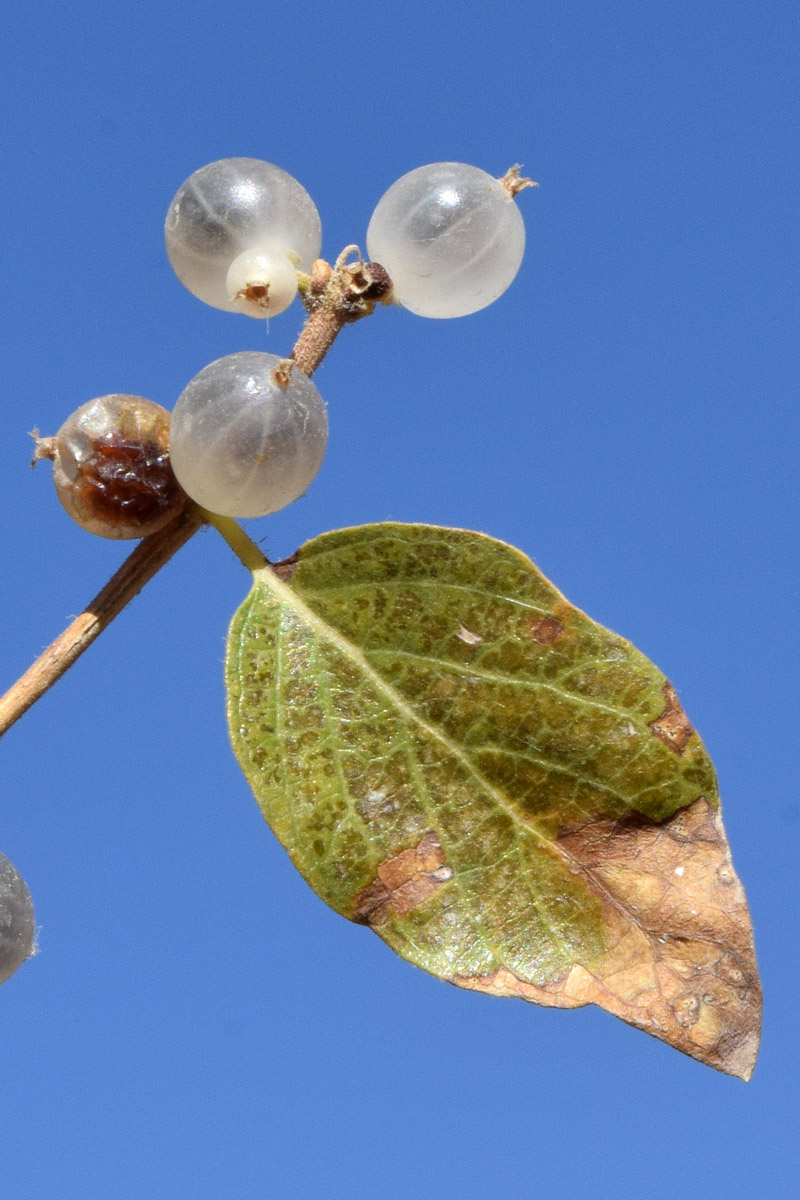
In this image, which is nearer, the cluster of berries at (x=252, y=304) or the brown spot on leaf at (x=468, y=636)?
the cluster of berries at (x=252, y=304)

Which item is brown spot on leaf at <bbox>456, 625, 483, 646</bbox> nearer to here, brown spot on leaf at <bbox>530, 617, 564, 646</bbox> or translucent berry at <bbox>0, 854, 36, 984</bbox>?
→ brown spot on leaf at <bbox>530, 617, 564, 646</bbox>

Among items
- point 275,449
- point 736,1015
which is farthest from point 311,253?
point 736,1015

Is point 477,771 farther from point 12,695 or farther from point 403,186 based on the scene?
point 403,186

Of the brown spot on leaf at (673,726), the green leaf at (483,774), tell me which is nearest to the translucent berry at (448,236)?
the green leaf at (483,774)

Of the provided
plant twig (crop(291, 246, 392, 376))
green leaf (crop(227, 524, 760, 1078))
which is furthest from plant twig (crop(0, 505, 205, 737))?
plant twig (crop(291, 246, 392, 376))

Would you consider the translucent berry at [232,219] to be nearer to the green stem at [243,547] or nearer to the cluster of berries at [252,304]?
the cluster of berries at [252,304]

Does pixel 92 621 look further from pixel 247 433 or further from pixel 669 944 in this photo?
pixel 669 944

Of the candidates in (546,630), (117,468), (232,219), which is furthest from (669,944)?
(232,219)
